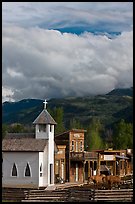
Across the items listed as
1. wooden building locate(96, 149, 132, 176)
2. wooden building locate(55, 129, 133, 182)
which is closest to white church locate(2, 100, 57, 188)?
wooden building locate(55, 129, 133, 182)

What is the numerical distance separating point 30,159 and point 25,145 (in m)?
1.01

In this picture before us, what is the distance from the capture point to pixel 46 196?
62.3 feet

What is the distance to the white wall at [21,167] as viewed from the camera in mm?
31778

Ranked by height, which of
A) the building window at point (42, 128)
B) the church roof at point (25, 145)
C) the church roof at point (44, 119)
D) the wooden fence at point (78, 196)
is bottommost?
the wooden fence at point (78, 196)

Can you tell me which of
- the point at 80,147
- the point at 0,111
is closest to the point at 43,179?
the point at 80,147

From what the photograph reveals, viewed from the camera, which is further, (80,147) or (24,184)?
(80,147)

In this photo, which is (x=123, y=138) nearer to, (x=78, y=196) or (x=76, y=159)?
(x=76, y=159)

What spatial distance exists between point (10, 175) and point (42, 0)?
88.6 feet

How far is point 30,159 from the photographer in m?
32.1

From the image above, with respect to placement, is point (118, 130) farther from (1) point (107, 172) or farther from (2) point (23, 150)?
(2) point (23, 150)

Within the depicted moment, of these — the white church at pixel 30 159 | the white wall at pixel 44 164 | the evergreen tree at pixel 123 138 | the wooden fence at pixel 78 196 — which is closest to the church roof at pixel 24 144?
the white church at pixel 30 159

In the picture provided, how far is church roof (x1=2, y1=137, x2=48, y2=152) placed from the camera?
32.2 m

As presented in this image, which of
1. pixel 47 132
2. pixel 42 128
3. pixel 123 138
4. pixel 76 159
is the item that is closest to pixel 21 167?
pixel 47 132

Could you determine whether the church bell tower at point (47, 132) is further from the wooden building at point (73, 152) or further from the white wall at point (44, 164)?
the wooden building at point (73, 152)
